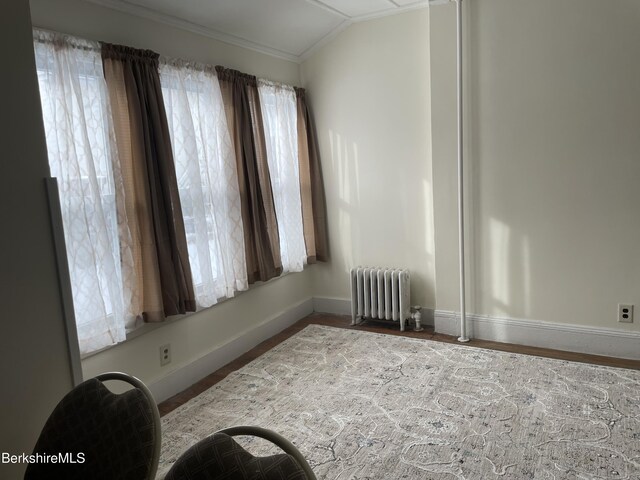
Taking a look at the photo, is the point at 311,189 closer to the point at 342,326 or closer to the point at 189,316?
the point at 342,326

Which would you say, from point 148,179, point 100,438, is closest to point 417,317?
point 148,179

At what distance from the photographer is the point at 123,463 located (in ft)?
4.25

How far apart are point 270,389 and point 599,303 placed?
7.70 ft

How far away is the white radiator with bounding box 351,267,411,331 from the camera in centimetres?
413

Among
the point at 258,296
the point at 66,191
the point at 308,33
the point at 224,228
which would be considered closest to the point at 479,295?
the point at 258,296

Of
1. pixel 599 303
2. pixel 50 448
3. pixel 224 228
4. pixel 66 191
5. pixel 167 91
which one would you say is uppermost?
pixel 167 91

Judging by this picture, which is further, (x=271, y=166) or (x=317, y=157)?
(x=317, y=157)

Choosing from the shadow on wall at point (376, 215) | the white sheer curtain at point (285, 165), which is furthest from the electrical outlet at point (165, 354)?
the shadow on wall at point (376, 215)

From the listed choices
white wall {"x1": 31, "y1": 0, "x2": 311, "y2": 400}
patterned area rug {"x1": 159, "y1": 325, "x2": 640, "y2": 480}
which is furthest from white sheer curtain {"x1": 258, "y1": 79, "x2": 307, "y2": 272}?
patterned area rug {"x1": 159, "y1": 325, "x2": 640, "y2": 480}

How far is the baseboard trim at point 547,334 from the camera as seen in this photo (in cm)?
335

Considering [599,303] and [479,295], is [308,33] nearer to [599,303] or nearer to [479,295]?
[479,295]

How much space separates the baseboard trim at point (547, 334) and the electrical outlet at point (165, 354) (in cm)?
213

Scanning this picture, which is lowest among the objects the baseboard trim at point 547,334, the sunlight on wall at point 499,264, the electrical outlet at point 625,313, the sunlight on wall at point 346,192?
the baseboard trim at point 547,334

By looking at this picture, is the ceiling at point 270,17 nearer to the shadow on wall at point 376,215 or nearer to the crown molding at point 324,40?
the crown molding at point 324,40
